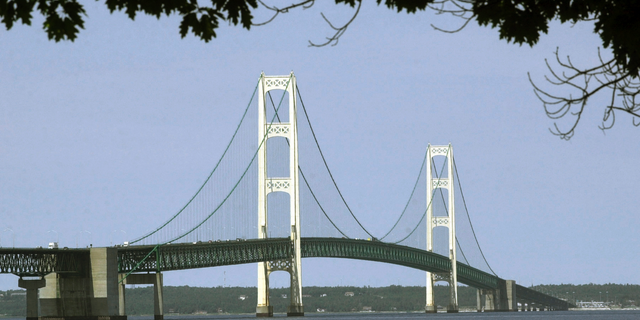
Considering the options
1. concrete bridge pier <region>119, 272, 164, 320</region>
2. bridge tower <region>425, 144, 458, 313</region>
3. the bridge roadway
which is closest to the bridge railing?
the bridge roadway

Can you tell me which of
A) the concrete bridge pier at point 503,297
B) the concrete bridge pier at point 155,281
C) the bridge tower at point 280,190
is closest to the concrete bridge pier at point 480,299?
the concrete bridge pier at point 503,297

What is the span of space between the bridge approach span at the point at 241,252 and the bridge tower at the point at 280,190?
1.00 meters

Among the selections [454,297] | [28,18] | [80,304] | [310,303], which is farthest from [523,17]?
[310,303]

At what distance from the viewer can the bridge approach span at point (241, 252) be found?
65250mm

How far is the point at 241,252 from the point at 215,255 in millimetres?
1630

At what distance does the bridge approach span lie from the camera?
65.2 m

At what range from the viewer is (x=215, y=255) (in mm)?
71250

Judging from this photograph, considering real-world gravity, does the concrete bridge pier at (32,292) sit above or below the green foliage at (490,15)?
below

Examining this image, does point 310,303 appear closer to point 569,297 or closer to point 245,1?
point 569,297

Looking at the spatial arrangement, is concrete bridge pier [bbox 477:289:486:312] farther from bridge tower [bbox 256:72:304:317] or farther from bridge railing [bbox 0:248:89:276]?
bridge railing [bbox 0:248:89:276]

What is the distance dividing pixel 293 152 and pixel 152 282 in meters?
14.4

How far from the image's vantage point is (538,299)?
485ft

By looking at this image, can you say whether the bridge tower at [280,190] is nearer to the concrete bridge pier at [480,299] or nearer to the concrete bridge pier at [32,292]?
the concrete bridge pier at [32,292]

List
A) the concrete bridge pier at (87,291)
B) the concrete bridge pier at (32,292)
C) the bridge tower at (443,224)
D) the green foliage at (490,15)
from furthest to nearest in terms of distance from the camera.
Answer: the bridge tower at (443,224) → the concrete bridge pier at (32,292) → the concrete bridge pier at (87,291) → the green foliage at (490,15)
